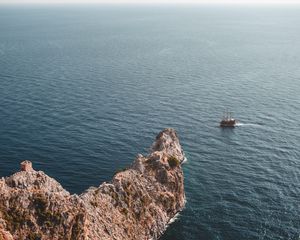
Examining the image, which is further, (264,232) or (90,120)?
(90,120)

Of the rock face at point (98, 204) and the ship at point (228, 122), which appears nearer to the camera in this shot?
the rock face at point (98, 204)

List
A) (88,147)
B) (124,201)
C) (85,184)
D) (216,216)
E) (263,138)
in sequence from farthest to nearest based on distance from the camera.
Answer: (263,138) < (88,147) < (85,184) < (216,216) < (124,201)

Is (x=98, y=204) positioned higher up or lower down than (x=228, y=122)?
higher up

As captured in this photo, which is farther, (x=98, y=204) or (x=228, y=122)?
(x=228, y=122)

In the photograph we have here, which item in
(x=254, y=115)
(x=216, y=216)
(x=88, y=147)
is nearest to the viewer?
(x=216, y=216)

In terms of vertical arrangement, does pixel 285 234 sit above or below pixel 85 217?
below

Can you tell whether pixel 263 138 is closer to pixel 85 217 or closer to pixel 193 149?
pixel 193 149

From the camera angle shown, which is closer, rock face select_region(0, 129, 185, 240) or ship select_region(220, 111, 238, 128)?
rock face select_region(0, 129, 185, 240)

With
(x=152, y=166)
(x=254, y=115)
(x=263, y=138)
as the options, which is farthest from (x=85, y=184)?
(x=254, y=115)
